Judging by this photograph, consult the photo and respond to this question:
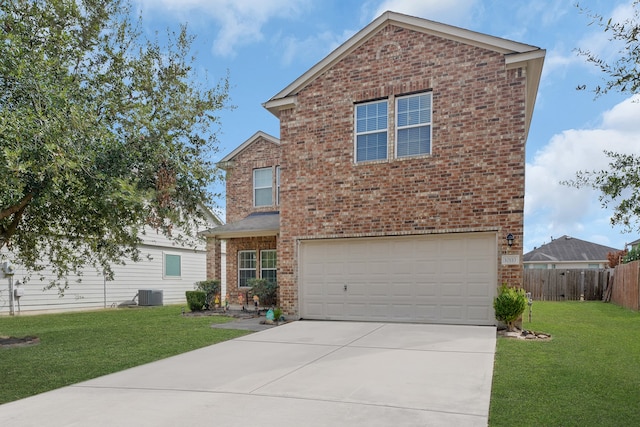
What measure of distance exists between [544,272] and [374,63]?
15.5 meters

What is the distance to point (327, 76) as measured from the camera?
12.0 meters

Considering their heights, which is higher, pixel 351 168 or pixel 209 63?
pixel 209 63

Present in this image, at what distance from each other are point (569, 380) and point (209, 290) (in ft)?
40.1

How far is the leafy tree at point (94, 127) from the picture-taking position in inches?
228

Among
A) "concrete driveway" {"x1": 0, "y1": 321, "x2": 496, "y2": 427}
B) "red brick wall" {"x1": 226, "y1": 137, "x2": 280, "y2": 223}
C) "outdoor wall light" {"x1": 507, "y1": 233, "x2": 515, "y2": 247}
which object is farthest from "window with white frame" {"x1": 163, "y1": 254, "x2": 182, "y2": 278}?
"outdoor wall light" {"x1": 507, "y1": 233, "x2": 515, "y2": 247}

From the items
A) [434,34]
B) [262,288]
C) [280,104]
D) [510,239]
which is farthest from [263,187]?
[510,239]

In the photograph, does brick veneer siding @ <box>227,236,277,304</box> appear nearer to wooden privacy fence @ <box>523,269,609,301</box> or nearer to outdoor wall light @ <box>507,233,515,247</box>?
outdoor wall light @ <box>507,233,515,247</box>

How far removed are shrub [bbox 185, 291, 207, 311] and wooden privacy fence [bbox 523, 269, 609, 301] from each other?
15.7 m

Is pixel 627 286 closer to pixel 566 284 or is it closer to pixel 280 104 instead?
pixel 566 284

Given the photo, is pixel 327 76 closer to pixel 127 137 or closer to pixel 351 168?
pixel 351 168

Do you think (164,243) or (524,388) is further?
(164,243)

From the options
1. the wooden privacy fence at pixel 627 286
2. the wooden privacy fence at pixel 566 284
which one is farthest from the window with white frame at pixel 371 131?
the wooden privacy fence at pixel 566 284

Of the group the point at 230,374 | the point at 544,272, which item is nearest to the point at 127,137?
the point at 230,374

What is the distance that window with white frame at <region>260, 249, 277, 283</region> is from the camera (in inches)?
622
